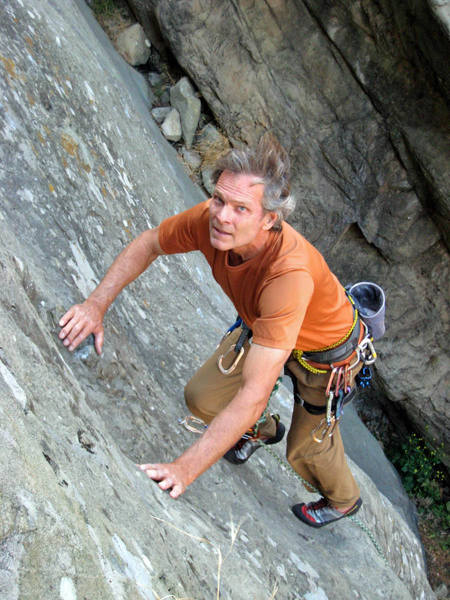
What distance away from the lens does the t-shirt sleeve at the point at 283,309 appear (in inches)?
94.6

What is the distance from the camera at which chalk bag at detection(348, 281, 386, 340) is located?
3605 millimetres

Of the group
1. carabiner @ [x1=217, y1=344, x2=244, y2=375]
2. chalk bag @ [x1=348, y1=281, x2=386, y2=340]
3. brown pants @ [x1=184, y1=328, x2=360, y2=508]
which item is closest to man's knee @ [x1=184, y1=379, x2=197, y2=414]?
brown pants @ [x1=184, y1=328, x2=360, y2=508]

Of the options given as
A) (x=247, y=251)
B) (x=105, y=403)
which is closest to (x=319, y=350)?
(x=247, y=251)

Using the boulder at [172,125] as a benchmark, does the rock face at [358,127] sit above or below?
below

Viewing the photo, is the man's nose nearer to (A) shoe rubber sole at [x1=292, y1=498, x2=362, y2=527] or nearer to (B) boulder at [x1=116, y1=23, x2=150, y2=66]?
(A) shoe rubber sole at [x1=292, y1=498, x2=362, y2=527]

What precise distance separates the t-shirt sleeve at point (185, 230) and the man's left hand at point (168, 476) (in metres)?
1.27

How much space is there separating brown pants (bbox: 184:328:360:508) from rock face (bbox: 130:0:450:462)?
5.25 m

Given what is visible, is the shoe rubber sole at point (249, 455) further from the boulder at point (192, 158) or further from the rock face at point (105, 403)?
the boulder at point (192, 158)

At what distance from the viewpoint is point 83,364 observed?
282cm

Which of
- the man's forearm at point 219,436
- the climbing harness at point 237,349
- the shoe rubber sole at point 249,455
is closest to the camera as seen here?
the man's forearm at point 219,436

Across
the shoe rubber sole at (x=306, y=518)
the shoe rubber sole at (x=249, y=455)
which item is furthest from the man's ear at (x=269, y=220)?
the shoe rubber sole at (x=306, y=518)

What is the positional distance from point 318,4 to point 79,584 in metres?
8.20

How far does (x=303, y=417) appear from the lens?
3637mm

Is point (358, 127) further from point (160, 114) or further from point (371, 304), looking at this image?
point (371, 304)
